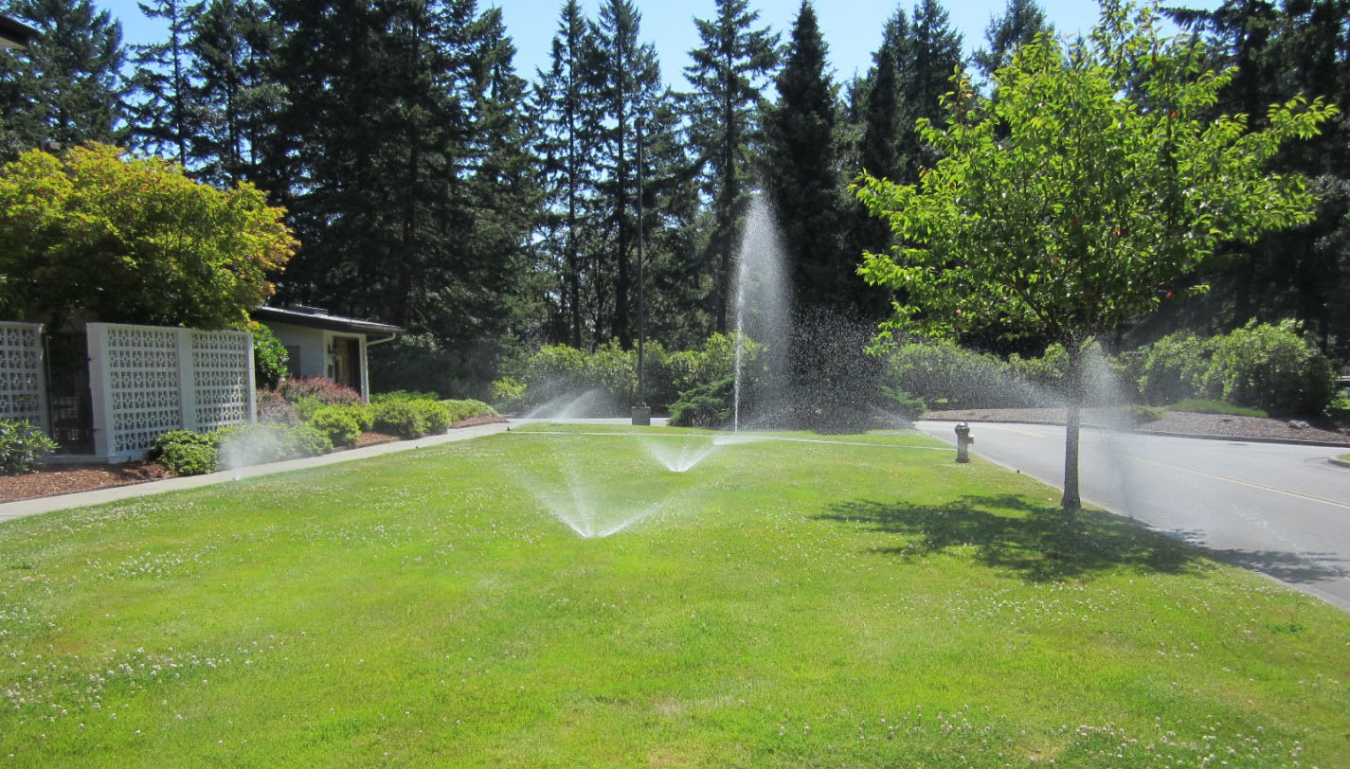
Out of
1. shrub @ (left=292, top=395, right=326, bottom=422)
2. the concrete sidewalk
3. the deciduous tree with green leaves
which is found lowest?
the concrete sidewalk

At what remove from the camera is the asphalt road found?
27.0ft

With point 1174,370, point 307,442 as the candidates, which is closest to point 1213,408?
point 1174,370

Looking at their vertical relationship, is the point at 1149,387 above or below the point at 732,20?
below

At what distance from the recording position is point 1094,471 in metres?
15.5

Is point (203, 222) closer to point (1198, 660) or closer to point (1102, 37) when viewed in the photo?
point (1102, 37)

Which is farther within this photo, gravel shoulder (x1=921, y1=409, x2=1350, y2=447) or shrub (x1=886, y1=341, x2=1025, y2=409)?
shrub (x1=886, y1=341, x2=1025, y2=409)

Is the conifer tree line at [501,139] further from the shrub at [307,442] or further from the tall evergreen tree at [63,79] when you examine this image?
the shrub at [307,442]

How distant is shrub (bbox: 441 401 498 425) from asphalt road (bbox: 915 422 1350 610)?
15.6 meters

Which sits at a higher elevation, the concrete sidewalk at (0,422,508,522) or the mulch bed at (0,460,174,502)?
the mulch bed at (0,460,174,502)

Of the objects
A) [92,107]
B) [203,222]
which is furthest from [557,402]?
[92,107]

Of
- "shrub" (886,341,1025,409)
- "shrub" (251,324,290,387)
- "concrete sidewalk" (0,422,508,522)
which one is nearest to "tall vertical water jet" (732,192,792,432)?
"shrub" (886,341,1025,409)

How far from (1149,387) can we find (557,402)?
80.9 ft

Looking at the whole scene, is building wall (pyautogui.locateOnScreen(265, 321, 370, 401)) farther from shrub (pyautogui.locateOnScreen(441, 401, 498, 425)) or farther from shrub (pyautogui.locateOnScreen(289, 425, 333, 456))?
shrub (pyautogui.locateOnScreen(289, 425, 333, 456))

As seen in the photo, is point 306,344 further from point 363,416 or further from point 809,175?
point 809,175
